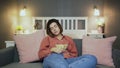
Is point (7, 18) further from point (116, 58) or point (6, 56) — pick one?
point (116, 58)

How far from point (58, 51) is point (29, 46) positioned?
440 mm

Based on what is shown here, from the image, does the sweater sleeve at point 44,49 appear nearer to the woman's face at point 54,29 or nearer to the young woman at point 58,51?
the young woman at point 58,51

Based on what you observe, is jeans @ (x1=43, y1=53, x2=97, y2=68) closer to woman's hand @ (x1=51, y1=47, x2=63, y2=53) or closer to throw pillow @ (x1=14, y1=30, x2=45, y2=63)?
woman's hand @ (x1=51, y1=47, x2=63, y2=53)

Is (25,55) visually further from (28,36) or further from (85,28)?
(85,28)

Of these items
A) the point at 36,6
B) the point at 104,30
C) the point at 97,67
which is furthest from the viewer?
the point at 36,6

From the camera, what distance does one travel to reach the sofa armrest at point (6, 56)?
238cm

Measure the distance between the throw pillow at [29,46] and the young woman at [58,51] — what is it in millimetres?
116

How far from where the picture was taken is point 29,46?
2543 mm

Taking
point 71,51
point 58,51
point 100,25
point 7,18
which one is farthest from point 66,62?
point 100,25

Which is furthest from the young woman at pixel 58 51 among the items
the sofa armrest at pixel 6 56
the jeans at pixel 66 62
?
the sofa armrest at pixel 6 56

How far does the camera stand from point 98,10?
6.09m

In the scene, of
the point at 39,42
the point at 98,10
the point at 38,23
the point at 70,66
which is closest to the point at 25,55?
the point at 39,42

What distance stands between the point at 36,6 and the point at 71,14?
42.4 inches

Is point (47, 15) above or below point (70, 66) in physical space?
above
